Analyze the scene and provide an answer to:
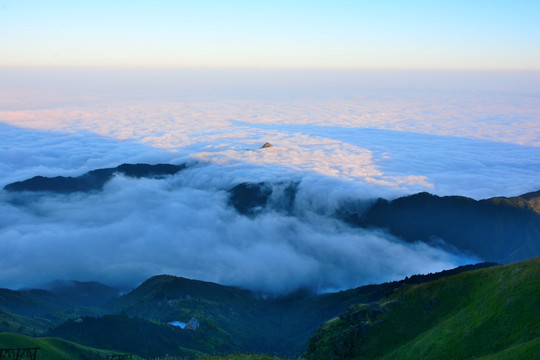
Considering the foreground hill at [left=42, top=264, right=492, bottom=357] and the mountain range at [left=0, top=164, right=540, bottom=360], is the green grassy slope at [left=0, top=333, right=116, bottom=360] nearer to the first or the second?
the mountain range at [left=0, top=164, right=540, bottom=360]

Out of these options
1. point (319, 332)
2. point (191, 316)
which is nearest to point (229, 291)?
point (191, 316)

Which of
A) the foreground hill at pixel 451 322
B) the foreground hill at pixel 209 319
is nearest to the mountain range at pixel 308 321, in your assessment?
the foreground hill at pixel 451 322

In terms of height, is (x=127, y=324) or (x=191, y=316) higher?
(x=127, y=324)

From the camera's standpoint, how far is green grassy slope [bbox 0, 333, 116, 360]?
91500 millimetres

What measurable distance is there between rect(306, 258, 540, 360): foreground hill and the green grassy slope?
49.7 metres

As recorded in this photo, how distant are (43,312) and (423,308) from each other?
492 ft

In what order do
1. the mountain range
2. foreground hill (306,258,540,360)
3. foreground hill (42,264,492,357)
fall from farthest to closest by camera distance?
foreground hill (42,264,492,357) → the mountain range → foreground hill (306,258,540,360)

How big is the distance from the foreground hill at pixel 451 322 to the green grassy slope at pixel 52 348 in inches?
1957

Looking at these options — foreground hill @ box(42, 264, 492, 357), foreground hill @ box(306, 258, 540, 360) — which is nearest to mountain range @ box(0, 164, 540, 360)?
foreground hill @ box(306, 258, 540, 360)

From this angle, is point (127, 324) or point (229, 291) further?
point (229, 291)

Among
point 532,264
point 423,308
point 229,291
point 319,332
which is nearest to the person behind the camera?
point 532,264

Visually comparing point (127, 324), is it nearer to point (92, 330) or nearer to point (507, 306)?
point (92, 330)

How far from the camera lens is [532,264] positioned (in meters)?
71.1

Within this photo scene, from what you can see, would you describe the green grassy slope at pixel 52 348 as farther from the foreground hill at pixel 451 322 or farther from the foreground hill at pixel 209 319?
the foreground hill at pixel 451 322
